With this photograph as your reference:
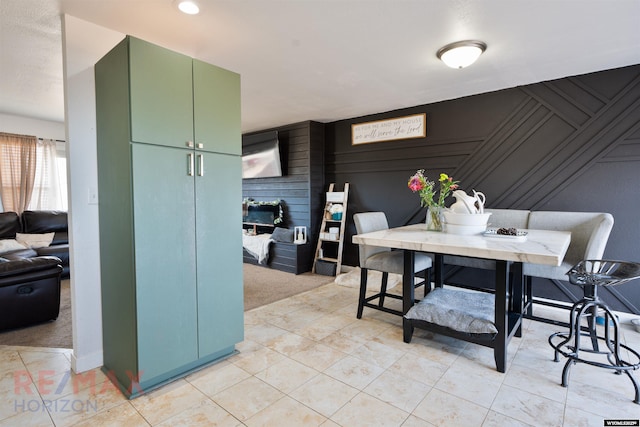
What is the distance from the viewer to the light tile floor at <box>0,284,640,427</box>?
167 centimetres

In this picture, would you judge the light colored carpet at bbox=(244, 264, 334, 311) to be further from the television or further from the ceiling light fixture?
the ceiling light fixture

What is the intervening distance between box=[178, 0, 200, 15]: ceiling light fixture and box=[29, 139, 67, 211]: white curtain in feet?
15.4

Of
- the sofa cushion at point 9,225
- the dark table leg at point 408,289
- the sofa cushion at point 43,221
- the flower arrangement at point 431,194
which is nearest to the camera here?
the dark table leg at point 408,289

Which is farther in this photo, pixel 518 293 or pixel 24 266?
pixel 24 266

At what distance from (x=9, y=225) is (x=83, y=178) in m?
3.69

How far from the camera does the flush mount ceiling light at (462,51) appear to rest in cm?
240

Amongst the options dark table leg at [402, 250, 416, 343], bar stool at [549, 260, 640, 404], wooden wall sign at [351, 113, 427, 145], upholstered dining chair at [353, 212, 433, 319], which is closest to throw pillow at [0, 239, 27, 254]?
upholstered dining chair at [353, 212, 433, 319]

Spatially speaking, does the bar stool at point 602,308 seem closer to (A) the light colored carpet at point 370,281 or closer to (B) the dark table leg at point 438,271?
(B) the dark table leg at point 438,271

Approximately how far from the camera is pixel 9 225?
4.47 meters

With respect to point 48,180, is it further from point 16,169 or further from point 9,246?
point 9,246

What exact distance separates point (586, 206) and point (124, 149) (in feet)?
12.9

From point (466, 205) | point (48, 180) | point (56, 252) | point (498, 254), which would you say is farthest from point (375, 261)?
point (48, 180)

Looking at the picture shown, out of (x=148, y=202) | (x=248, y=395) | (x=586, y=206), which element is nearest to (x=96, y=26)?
(x=148, y=202)

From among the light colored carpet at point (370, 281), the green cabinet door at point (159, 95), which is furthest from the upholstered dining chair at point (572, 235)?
the green cabinet door at point (159, 95)
